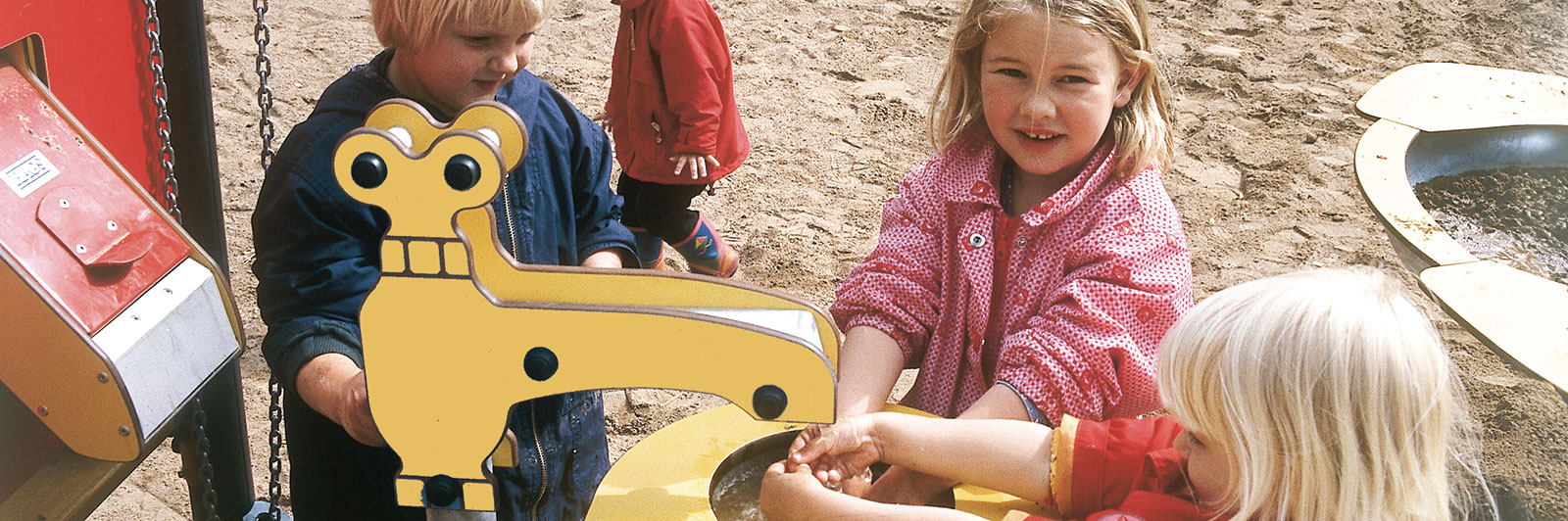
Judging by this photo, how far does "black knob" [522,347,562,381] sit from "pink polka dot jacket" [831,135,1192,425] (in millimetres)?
709

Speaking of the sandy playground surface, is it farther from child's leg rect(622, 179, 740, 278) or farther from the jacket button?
the jacket button

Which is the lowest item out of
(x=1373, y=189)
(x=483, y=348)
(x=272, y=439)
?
(x=272, y=439)

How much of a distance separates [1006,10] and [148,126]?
1.34 m

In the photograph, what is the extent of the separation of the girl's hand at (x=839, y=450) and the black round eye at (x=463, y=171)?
546 mm

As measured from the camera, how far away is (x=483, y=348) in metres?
0.91

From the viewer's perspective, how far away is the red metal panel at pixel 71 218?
1283mm

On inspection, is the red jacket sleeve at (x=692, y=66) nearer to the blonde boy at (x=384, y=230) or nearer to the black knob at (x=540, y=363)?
the blonde boy at (x=384, y=230)

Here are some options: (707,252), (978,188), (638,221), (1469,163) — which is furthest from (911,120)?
(978,188)

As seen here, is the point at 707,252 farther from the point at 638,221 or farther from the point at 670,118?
the point at 670,118

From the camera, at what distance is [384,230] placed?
144 cm

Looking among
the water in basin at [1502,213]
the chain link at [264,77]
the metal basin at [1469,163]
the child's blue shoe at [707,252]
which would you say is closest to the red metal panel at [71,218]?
the chain link at [264,77]

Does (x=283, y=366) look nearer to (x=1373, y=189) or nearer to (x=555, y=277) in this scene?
(x=555, y=277)

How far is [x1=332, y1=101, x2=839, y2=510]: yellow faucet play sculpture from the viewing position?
88cm

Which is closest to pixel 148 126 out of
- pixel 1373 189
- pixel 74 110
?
pixel 74 110
